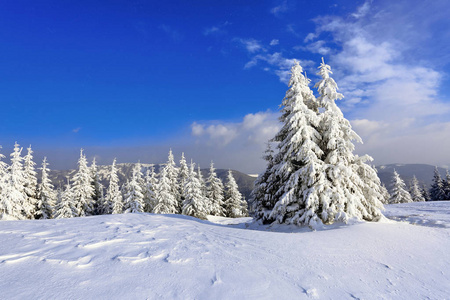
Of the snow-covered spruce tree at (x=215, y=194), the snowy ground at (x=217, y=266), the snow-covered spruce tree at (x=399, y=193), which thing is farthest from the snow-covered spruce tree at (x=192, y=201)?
the snow-covered spruce tree at (x=399, y=193)

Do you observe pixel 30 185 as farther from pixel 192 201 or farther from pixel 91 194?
pixel 192 201

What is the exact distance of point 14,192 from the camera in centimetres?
2369

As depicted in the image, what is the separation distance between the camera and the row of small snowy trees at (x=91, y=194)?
80.2ft

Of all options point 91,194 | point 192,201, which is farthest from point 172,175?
point 91,194

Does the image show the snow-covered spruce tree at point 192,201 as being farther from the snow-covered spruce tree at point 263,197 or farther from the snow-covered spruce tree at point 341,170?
the snow-covered spruce tree at point 341,170

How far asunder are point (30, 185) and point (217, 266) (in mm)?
33252

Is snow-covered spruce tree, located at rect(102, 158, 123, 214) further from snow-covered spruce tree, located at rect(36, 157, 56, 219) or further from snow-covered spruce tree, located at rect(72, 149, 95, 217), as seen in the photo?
snow-covered spruce tree, located at rect(36, 157, 56, 219)

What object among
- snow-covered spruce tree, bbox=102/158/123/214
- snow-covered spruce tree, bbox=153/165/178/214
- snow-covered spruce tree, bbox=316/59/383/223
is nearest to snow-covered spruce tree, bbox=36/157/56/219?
snow-covered spruce tree, bbox=102/158/123/214

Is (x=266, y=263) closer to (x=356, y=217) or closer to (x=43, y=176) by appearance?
(x=356, y=217)

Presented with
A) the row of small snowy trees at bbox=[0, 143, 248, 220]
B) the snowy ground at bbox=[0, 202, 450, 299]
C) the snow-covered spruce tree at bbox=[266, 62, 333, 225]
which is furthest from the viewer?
the row of small snowy trees at bbox=[0, 143, 248, 220]

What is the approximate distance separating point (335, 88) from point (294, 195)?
7.23 meters

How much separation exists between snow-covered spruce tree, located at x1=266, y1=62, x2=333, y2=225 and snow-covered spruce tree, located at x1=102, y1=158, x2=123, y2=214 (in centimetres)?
2850

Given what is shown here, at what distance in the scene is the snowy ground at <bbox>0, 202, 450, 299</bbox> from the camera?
3.44 metres

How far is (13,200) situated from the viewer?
23.8m
